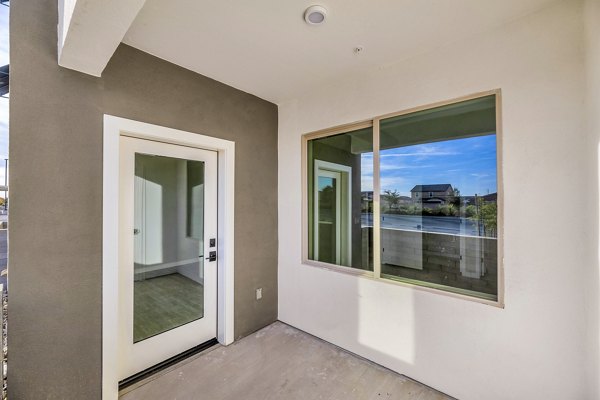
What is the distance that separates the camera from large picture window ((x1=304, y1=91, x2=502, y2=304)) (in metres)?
1.96

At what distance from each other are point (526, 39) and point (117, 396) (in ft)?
12.5

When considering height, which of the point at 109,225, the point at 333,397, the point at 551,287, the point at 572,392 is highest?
the point at 109,225

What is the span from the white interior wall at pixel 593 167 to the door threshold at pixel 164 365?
9.35ft

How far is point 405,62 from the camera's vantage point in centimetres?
225

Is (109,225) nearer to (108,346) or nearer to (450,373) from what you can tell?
(108,346)

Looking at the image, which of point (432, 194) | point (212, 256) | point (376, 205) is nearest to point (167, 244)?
point (212, 256)

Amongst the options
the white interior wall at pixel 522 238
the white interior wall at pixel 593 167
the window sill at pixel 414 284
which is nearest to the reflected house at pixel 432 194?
the white interior wall at pixel 522 238

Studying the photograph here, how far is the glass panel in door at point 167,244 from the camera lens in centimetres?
228

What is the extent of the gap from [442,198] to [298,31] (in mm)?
1703

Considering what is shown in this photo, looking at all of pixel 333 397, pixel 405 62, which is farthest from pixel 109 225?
pixel 405 62

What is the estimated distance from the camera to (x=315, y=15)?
5.67ft

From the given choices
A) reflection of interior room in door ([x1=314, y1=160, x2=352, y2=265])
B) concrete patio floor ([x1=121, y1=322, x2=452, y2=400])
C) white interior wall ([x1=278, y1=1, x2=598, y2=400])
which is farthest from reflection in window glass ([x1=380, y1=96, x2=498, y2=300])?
concrete patio floor ([x1=121, y1=322, x2=452, y2=400])

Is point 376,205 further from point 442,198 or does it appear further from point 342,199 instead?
point 442,198

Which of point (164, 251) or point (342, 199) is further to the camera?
point (342, 199)
